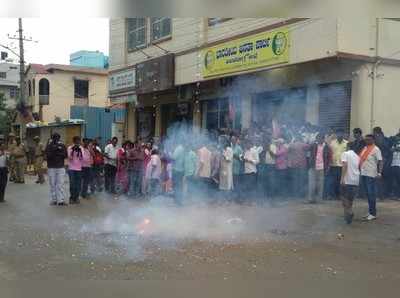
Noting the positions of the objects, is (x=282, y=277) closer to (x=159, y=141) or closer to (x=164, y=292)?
(x=164, y=292)

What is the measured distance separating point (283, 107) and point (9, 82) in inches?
2218

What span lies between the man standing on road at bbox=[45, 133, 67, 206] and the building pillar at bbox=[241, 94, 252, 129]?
176 inches

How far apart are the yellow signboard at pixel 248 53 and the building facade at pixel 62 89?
93.3 ft

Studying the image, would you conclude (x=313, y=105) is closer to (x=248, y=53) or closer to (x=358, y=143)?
(x=248, y=53)

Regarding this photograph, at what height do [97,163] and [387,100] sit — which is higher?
[387,100]

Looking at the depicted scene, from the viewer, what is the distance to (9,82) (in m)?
64.7

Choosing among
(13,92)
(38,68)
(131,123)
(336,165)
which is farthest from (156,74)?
(13,92)

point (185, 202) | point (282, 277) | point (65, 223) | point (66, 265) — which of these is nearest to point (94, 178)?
point (185, 202)

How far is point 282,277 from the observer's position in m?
6.21

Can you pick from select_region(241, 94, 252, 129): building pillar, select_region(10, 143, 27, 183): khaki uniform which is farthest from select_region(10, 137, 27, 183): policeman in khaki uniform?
select_region(241, 94, 252, 129): building pillar

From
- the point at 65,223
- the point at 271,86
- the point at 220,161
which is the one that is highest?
the point at 271,86

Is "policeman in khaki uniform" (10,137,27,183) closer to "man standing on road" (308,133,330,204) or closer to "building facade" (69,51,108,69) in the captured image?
"man standing on road" (308,133,330,204)

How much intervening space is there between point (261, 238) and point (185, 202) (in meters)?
3.80

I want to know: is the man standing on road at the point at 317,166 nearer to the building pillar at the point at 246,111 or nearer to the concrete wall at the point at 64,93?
the building pillar at the point at 246,111
